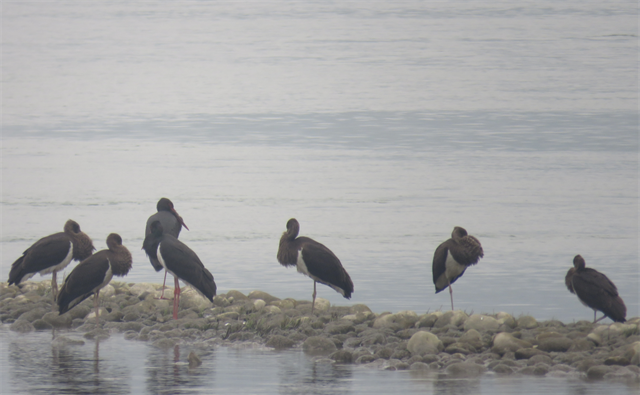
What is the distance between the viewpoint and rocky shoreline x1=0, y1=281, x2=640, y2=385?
10.0 meters

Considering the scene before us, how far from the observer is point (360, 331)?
11.5 meters

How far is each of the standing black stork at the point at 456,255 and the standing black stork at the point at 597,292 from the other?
150 cm

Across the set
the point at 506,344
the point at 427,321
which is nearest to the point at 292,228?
the point at 427,321

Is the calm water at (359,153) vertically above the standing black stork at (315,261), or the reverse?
the calm water at (359,153)

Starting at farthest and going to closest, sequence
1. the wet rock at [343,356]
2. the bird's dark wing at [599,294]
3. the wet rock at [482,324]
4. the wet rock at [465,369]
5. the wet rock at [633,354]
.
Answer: the bird's dark wing at [599,294] → the wet rock at [482,324] → the wet rock at [343,356] → the wet rock at [465,369] → the wet rock at [633,354]

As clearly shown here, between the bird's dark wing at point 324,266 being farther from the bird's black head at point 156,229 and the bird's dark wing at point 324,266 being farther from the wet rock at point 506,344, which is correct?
the wet rock at point 506,344

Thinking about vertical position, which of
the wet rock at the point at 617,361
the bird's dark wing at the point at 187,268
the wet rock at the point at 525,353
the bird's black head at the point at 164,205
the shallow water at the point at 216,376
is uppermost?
the bird's black head at the point at 164,205

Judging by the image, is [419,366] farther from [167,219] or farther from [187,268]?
[167,219]

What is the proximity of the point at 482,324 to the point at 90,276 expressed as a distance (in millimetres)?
4511

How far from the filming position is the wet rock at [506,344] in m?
10.3

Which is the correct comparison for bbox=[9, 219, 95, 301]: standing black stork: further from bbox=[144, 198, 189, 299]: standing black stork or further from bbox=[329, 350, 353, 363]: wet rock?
bbox=[329, 350, 353, 363]: wet rock

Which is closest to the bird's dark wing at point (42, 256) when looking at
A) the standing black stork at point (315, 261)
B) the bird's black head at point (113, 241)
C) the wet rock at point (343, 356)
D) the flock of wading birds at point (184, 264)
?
the flock of wading birds at point (184, 264)

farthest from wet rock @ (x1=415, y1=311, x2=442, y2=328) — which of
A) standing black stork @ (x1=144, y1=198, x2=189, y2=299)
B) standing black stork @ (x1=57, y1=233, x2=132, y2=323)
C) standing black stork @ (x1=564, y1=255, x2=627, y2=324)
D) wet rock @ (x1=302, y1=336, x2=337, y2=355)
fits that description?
standing black stork @ (x1=144, y1=198, x2=189, y2=299)

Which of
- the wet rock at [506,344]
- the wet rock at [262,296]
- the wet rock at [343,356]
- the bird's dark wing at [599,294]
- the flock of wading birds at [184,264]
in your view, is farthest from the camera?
the wet rock at [262,296]
